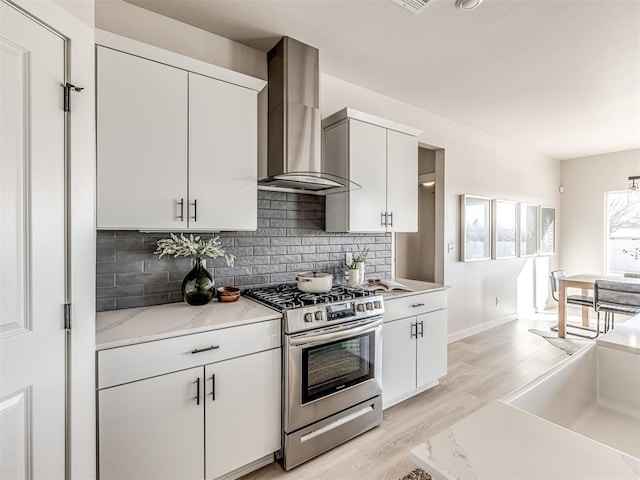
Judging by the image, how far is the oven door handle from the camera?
1.96m

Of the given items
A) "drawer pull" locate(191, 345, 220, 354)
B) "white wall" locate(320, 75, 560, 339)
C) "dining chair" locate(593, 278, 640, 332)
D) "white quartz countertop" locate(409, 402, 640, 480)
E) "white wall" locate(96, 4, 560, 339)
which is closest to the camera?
"white quartz countertop" locate(409, 402, 640, 480)

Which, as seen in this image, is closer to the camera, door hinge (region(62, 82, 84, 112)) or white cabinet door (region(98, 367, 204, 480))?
door hinge (region(62, 82, 84, 112))

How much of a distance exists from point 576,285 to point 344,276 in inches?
131

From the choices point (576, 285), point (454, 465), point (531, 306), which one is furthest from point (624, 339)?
point (531, 306)

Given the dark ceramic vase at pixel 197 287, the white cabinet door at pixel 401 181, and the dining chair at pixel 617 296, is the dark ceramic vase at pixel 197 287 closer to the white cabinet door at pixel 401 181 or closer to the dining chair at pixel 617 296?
the white cabinet door at pixel 401 181

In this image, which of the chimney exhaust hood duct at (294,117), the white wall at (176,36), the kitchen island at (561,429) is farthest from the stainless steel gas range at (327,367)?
the white wall at (176,36)

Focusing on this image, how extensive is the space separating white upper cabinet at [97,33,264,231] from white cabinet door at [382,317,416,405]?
132 cm

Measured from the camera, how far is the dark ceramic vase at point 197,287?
2061 millimetres

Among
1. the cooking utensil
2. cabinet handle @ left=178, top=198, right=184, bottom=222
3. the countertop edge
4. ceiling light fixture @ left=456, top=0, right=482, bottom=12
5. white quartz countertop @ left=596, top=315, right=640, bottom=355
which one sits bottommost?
the countertop edge

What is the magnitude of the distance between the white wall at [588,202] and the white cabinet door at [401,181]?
4.76 m

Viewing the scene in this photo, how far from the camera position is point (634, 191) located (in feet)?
17.8

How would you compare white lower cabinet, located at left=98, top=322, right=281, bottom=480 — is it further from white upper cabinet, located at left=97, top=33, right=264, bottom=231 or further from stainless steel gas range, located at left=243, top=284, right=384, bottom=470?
white upper cabinet, located at left=97, top=33, right=264, bottom=231

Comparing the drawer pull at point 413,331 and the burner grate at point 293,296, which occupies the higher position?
the burner grate at point 293,296

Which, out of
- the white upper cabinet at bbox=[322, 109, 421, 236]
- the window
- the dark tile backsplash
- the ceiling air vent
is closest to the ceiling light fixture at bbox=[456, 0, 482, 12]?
→ the ceiling air vent
